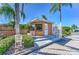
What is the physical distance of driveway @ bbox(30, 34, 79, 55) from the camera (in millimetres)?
6918

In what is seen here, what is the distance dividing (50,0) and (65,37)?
1009mm

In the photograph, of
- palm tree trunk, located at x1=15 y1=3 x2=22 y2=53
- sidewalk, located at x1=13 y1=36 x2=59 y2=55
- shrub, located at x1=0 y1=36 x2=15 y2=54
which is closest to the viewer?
shrub, located at x1=0 y1=36 x2=15 y2=54

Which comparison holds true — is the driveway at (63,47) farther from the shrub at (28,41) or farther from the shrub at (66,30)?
the shrub at (28,41)

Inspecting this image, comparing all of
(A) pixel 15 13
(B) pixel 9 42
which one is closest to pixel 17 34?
(B) pixel 9 42

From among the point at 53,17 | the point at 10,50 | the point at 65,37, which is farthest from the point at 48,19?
the point at 10,50

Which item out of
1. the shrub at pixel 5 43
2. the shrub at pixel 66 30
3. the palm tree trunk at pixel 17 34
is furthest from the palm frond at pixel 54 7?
the shrub at pixel 5 43

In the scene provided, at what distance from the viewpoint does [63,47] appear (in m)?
7.07

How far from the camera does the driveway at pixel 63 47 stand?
6.92 m

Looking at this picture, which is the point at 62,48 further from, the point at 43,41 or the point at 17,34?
the point at 17,34

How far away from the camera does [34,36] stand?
282 inches

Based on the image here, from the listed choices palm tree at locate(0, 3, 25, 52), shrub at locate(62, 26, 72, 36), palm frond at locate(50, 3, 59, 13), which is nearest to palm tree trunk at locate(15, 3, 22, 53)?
palm tree at locate(0, 3, 25, 52)

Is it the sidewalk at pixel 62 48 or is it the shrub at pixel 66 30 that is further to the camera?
the shrub at pixel 66 30

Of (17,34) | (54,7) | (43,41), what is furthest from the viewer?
(43,41)

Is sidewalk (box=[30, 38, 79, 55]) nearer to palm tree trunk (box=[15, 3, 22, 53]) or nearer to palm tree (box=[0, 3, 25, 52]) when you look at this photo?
palm tree trunk (box=[15, 3, 22, 53])
